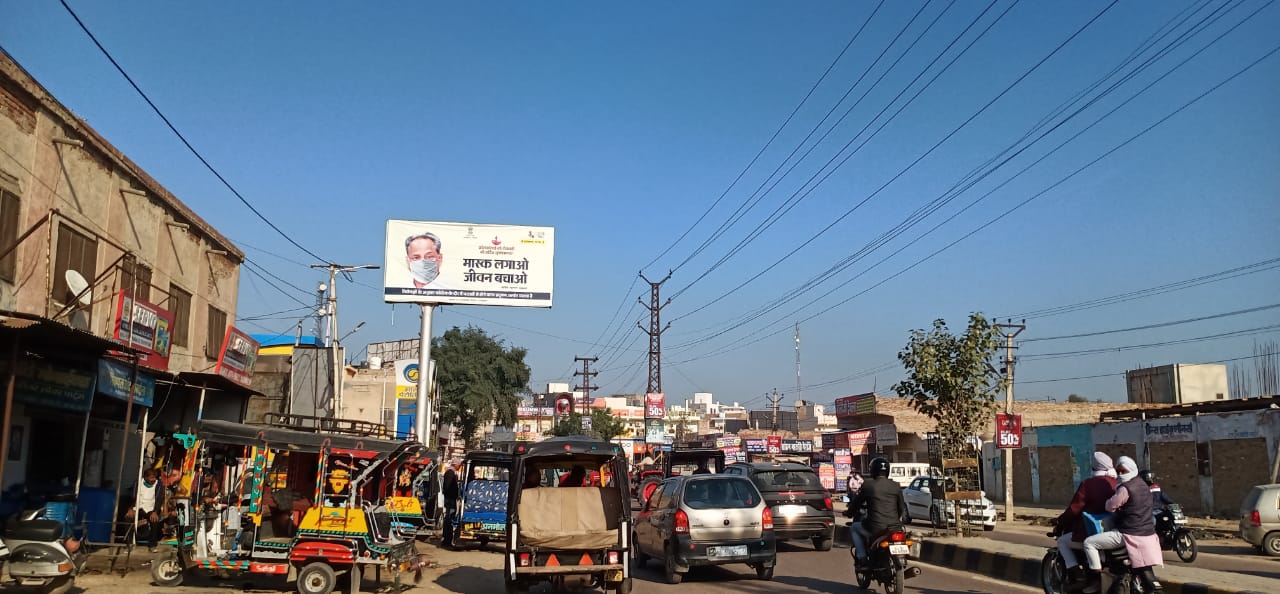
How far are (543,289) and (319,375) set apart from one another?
9.14 meters

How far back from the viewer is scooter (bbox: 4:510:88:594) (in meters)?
10.9

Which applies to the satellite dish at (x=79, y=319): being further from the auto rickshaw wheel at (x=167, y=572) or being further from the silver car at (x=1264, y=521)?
the silver car at (x=1264, y=521)

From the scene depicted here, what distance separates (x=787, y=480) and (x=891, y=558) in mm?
8870

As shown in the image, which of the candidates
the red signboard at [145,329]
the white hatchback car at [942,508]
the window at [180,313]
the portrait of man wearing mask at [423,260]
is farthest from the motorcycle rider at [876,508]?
the portrait of man wearing mask at [423,260]

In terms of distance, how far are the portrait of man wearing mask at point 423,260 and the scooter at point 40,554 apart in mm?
20541

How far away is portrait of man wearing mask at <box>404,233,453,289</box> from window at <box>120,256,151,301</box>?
33.2ft

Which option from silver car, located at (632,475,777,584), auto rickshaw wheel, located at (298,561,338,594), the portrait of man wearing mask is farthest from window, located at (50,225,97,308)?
the portrait of man wearing mask

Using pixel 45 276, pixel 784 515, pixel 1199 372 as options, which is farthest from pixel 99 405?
pixel 1199 372

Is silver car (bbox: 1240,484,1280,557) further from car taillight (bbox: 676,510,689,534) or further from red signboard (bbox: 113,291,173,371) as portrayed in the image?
red signboard (bbox: 113,291,173,371)

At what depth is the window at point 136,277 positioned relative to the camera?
69.4 ft

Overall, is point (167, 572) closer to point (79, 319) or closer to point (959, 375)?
point (79, 319)

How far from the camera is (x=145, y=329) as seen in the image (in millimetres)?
19031

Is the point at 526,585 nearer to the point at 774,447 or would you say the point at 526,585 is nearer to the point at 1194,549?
the point at 1194,549

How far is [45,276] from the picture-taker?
17578 millimetres
